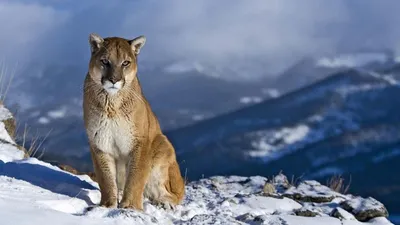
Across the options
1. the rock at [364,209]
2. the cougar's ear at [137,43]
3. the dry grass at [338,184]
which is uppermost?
the dry grass at [338,184]

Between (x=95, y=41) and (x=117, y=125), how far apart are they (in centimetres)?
115

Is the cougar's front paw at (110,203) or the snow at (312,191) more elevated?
the snow at (312,191)

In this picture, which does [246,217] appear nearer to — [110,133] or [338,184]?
[110,133]

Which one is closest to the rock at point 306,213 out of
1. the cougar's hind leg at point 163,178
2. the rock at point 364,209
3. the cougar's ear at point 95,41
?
the rock at point 364,209

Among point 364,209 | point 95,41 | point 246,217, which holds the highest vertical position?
point 95,41

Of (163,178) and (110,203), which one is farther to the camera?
(163,178)

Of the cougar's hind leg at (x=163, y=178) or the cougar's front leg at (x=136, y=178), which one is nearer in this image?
the cougar's front leg at (x=136, y=178)

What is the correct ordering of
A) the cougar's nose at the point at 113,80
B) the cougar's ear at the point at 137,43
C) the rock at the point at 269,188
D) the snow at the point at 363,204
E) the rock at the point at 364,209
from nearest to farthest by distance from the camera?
the cougar's nose at the point at 113,80, the cougar's ear at the point at 137,43, the rock at the point at 364,209, the snow at the point at 363,204, the rock at the point at 269,188

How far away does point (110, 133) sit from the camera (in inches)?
376

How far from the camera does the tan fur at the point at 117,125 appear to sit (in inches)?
376

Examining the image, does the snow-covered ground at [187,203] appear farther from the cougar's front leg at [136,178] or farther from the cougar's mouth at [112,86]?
the cougar's mouth at [112,86]

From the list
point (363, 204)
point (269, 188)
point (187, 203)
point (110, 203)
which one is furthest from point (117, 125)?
point (363, 204)

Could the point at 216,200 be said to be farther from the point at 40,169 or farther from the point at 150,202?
the point at 40,169

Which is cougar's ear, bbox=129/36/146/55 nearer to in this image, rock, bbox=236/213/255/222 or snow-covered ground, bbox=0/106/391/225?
snow-covered ground, bbox=0/106/391/225
